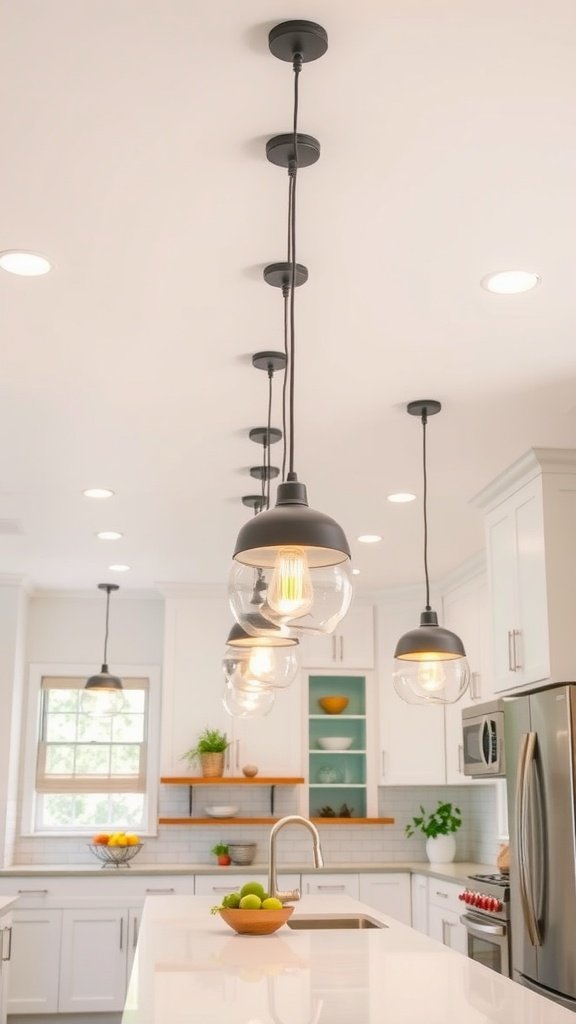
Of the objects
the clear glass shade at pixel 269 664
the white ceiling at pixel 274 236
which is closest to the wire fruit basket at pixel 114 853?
the white ceiling at pixel 274 236

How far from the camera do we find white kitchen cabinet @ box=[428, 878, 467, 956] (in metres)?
5.98

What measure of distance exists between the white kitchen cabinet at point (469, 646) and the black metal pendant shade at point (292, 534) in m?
3.96

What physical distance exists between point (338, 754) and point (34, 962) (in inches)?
93.5

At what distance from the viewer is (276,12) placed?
74.4 inches

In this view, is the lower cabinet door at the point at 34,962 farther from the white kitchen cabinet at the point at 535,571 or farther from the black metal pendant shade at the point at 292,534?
the black metal pendant shade at the point at 292,534

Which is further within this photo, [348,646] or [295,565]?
[348,646]

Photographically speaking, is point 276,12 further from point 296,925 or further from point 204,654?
point 204,654

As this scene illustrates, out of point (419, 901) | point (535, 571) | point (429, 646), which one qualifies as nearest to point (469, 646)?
point (419, 901)

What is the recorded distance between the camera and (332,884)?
6.81m

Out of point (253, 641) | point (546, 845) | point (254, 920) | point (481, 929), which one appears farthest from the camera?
point (481, 929)

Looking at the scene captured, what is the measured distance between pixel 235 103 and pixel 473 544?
4.11 meters

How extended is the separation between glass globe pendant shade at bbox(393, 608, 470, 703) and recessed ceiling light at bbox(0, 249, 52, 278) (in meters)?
1.66

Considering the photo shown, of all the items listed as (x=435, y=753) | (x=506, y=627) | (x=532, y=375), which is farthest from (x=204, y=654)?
(x=532, y=375)

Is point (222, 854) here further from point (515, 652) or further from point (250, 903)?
point (250, 903)
